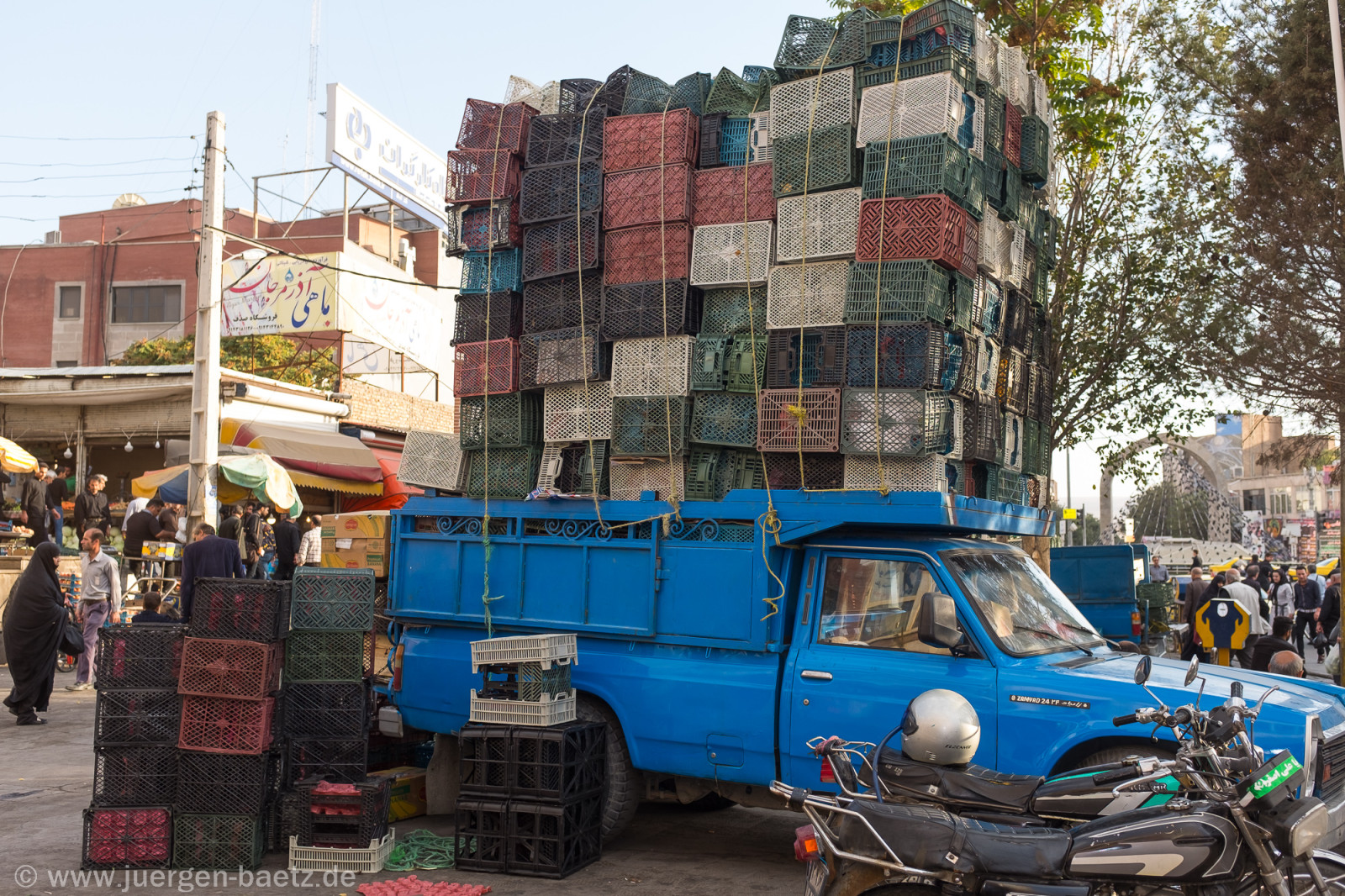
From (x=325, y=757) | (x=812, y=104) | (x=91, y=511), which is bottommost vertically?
(x=325, y=757)

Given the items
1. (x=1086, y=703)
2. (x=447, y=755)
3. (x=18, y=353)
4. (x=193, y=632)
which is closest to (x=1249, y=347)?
(x=1086, y=703)

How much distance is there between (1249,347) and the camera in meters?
14.8

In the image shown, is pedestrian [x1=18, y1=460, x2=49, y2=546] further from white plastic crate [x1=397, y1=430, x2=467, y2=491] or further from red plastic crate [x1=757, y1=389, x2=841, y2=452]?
red plastic crate [x1=757, y1=389, x2=841, y2=452]

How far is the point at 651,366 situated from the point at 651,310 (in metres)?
0.40

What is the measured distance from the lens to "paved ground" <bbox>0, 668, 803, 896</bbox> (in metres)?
6.25

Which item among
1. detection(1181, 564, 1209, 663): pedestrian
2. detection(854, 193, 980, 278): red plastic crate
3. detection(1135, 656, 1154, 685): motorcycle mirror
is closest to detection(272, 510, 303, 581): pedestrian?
detection(854, 193, 980, 278): red plastic crate

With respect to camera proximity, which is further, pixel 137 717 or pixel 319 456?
pixel 319 456

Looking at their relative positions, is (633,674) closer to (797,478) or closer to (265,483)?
(797,478)

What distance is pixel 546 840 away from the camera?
6.43 m

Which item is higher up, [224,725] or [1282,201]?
[1282,201]

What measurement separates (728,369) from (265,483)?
11.0 m

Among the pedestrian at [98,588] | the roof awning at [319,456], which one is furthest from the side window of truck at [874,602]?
the roof awning at [319,456]

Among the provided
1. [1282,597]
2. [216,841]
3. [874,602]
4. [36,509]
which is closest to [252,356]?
[36,509]

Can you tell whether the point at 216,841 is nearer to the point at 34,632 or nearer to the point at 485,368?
the point at 485,368
